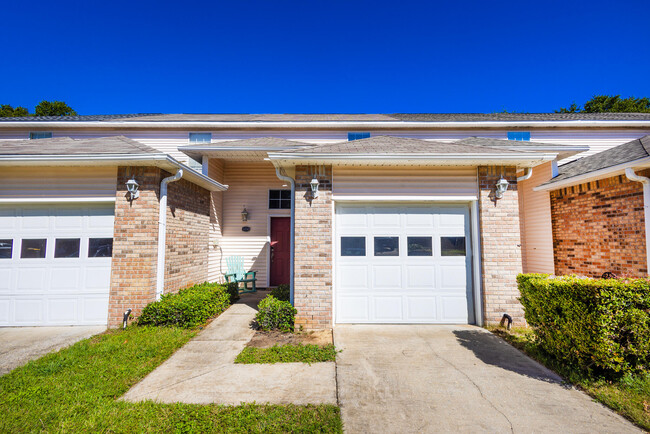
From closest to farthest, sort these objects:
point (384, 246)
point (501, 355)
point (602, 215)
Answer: point (501, 355) < point (384, 246) < point (602, 215)

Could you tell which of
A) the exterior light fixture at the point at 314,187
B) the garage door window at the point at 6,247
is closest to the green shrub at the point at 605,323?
the exterior light fixture at the point at 314,187

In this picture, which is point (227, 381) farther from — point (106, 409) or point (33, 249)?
point (33, 249)

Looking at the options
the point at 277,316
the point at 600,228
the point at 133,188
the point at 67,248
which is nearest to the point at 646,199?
the point at 600,228

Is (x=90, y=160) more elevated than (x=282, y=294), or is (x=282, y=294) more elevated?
(x=90, y=160)

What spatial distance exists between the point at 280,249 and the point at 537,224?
297 inches

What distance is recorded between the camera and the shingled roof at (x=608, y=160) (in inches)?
211

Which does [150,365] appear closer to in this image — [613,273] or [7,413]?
[7,413]

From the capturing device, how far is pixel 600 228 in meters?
5.93

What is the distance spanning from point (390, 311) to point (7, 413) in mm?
5220

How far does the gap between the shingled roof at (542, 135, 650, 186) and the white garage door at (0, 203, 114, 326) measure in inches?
385

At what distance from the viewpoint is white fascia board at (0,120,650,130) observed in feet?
32.8

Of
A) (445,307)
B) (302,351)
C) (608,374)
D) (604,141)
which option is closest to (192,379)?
(302,351)

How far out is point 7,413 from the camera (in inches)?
113

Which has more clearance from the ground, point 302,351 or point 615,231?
point 615,231
